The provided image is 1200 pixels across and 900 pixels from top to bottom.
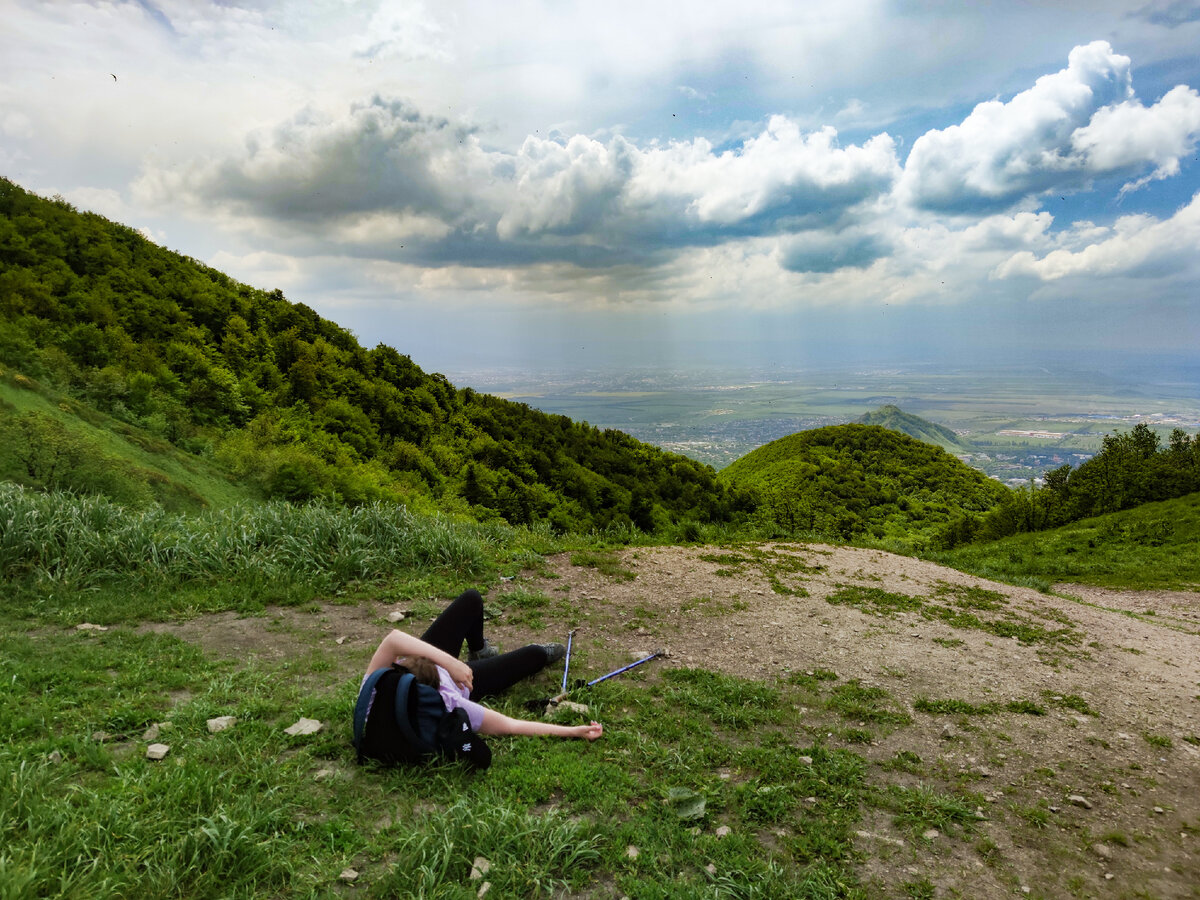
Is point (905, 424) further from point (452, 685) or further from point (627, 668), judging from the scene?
point (452, 685)

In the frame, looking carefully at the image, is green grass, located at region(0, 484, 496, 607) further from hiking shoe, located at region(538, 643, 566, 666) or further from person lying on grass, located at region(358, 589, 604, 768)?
person lying on grass, located at region(358, 589, 604, 768)

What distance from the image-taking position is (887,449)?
116ft

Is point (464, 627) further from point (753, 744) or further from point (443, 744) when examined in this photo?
point (753, 744)

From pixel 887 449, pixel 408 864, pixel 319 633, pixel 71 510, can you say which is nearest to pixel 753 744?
pixel 408 864

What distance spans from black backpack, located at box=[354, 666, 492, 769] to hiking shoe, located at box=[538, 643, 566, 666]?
63.0 inches

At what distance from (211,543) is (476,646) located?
415 centimetres

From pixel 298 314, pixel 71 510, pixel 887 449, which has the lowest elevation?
pixel 887 449

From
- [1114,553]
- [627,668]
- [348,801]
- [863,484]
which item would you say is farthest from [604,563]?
[863,484]

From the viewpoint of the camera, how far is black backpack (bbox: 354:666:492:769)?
3.55 m

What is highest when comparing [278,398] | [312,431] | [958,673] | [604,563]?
[278,398]

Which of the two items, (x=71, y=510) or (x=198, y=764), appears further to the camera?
(x=71, y=510)

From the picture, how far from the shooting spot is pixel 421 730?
3.64m

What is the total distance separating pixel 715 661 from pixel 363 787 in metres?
3.57

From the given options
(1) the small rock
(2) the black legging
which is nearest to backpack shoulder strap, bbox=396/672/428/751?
(2) the black legging
